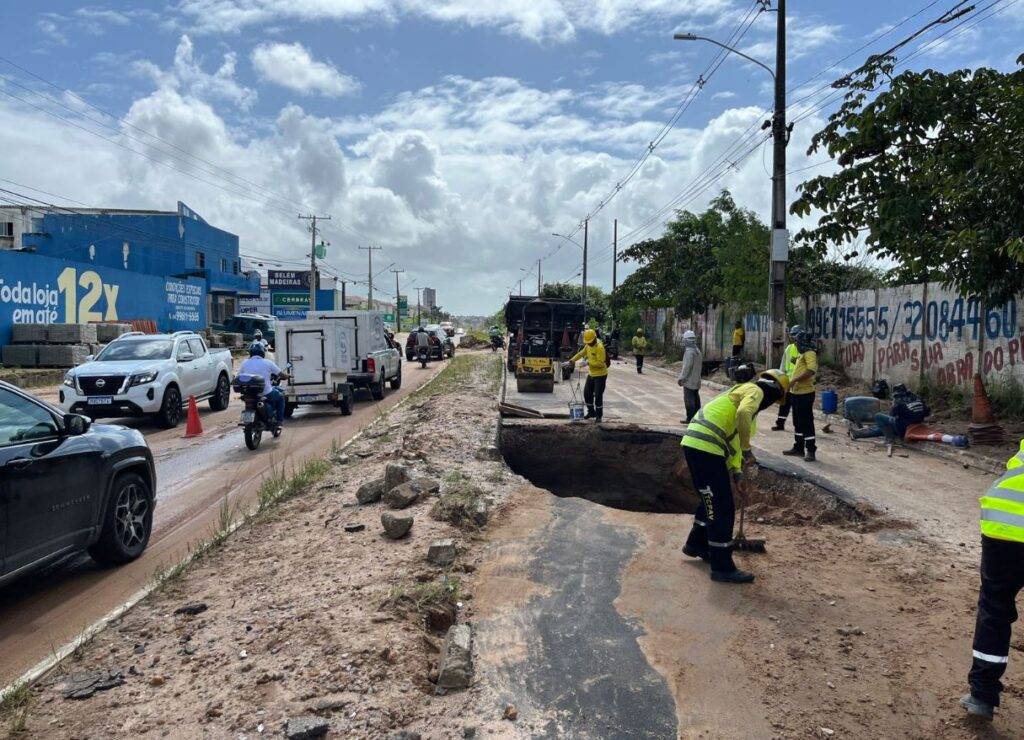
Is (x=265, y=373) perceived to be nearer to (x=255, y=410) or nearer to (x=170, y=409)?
(x=255, y=410)

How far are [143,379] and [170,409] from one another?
2.77ft

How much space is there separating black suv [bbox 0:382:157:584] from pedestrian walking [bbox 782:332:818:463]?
26.6 feet

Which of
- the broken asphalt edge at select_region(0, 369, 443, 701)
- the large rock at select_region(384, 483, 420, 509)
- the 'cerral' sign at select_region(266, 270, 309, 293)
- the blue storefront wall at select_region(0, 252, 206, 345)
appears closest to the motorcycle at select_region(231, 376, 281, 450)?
the large rock at select_region(384, 483, 420, 509)

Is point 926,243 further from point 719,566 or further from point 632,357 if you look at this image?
point 632,357

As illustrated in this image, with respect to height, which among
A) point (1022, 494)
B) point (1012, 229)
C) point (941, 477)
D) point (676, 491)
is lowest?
point (676, 491)

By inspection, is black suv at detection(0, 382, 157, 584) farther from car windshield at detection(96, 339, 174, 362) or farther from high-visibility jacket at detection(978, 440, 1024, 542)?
car windshield at detection(96, 339, 174, 362)

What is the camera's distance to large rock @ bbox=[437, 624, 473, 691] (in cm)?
369

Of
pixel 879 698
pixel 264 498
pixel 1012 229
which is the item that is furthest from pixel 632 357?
pixel 879 698

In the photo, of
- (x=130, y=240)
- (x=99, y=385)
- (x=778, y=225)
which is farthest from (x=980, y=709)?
(x=130, y=240)

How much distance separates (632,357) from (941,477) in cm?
2888

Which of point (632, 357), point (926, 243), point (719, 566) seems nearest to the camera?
point (719, 566)

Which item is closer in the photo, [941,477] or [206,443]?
[941,477]

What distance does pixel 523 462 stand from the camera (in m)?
12.7

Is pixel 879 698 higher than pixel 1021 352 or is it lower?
lower
